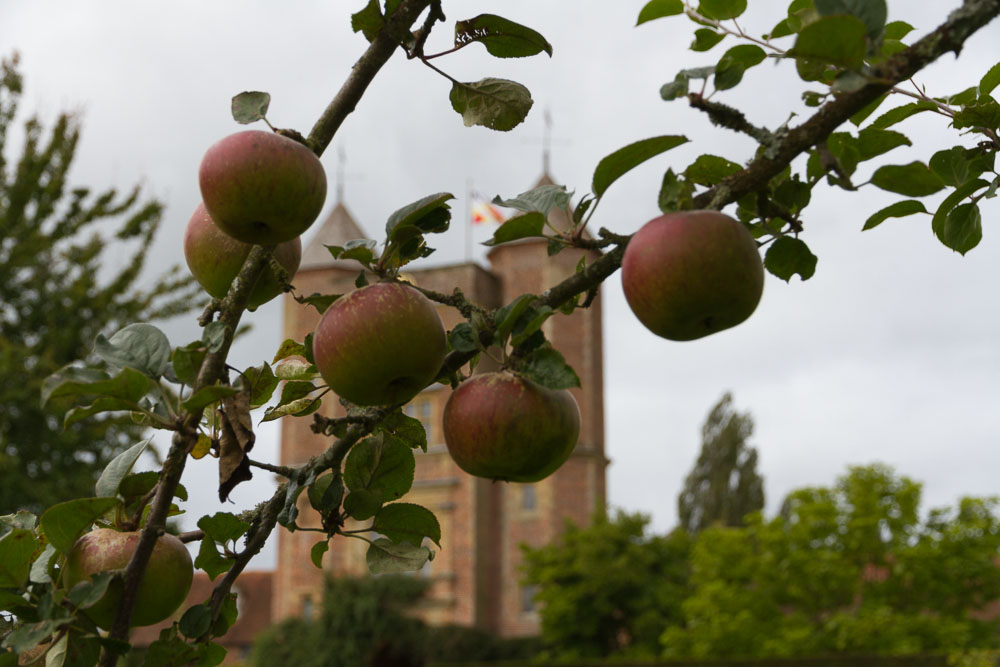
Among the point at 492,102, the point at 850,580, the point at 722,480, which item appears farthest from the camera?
the point at 722,480

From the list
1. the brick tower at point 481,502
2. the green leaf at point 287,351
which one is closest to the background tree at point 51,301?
the brick tower at point 481,502

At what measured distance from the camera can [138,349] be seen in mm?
887

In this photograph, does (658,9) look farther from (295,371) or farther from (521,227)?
(295,371)

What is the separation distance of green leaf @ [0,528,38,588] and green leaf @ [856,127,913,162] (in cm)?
92

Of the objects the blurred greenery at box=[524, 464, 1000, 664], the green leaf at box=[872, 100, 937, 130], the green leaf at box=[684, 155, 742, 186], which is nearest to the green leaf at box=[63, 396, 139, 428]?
the green leaf at box=[684, 155, 742, 186]

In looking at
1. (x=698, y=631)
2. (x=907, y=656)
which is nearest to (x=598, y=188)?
(x=907, y=656)

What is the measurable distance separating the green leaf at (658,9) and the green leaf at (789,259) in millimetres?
296

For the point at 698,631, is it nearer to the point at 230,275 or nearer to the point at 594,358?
the point at 594,358

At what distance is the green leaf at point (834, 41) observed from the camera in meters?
0.79

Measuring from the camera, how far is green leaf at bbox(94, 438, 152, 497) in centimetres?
100

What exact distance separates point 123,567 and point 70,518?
0.22 feet

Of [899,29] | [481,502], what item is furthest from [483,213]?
[899,29]

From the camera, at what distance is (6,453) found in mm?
13727

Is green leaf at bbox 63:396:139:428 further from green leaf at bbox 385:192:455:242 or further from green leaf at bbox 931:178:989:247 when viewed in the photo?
green leaf at bbox 931:178:989:247
